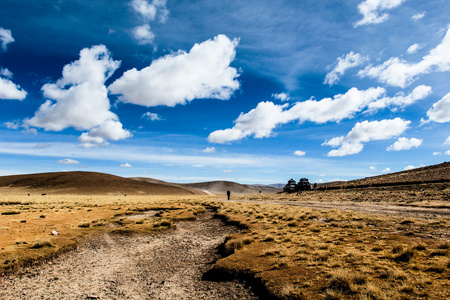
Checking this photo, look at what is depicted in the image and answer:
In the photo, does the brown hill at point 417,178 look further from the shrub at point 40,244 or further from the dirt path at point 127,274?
the shrub at point 40,244

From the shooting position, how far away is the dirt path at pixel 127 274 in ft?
28.3

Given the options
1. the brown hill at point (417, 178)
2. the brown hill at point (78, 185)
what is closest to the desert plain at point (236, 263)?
the brown hill at point (417, 178)

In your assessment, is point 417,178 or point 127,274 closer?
point 127,274

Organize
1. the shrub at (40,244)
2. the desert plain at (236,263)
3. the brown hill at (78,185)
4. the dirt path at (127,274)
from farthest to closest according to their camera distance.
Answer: the brown hill at (78,185) < the shrub at (40,244) < the dirt path at (127,274) < the desert plain at (236,263)

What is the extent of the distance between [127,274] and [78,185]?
13313cm

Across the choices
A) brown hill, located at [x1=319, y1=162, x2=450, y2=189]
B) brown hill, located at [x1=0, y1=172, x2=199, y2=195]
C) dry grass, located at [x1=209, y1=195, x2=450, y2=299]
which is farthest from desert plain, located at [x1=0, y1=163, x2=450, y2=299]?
brown hill, located at [x1=0, y1=172, x2=199, y2=195]

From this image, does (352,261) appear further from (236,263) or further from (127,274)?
(127,274)

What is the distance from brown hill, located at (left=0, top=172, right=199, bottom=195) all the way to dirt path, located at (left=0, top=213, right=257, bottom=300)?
110 m

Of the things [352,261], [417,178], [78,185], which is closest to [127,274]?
[352,261]

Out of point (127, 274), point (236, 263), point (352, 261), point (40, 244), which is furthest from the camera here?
point (40, 244)

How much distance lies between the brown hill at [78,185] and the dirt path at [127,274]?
10954cm

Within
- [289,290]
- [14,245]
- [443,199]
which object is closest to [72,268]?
[14,245]

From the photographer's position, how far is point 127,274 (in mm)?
10680

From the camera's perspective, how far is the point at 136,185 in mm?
132500
